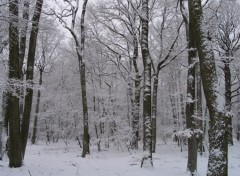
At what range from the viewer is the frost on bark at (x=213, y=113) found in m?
6.25

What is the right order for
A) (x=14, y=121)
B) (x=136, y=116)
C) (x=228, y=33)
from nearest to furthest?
(x=14, y=121), (x=136, y=116), (x=228, y=33)

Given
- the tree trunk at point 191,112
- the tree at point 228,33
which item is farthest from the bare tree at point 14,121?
the tree at point 228,33

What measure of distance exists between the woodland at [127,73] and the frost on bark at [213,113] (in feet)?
0.07

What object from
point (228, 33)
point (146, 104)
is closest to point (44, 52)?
point (228, 33)

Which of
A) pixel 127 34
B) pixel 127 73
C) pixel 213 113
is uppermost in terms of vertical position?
pixel 127 34

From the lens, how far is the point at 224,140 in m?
6.29

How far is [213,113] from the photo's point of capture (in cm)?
639

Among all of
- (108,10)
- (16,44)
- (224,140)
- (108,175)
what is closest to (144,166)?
(108,175)

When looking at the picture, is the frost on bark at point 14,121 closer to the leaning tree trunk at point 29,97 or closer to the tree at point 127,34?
the leaning tree trunk at point 29,97

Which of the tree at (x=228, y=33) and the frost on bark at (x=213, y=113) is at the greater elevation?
the tree at (x=228, y=33)

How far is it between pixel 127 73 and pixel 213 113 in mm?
18938

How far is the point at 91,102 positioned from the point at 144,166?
19.7m

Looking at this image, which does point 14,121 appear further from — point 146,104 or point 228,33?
point 228,33

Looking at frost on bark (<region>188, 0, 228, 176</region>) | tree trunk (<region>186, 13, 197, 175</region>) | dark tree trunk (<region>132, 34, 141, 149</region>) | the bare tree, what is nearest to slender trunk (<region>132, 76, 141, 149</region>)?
dark tree trunk (<region>132, 34, 141, 149</region>)
